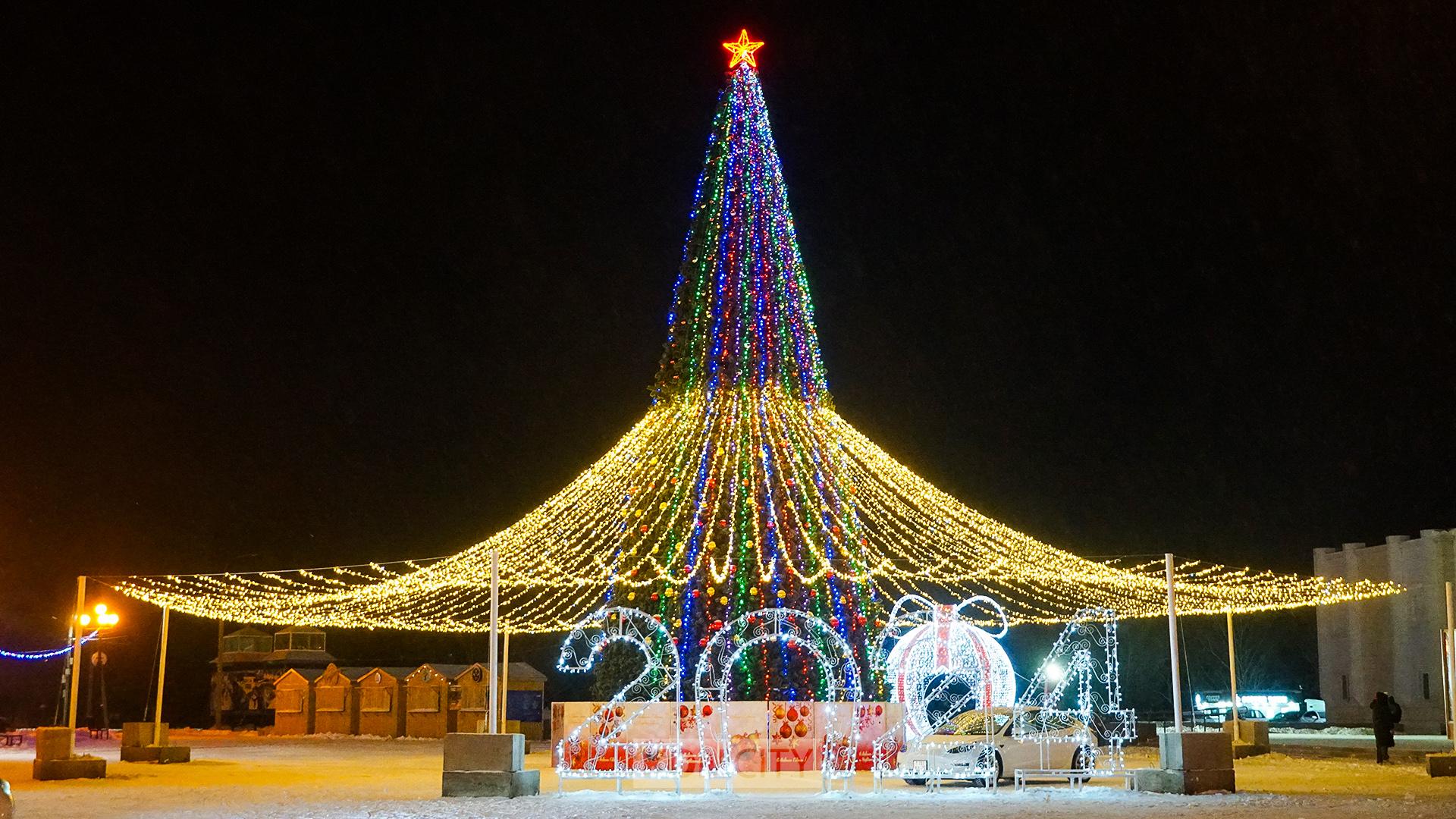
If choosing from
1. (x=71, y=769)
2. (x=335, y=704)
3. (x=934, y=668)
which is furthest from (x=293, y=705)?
(x=934, y=668)

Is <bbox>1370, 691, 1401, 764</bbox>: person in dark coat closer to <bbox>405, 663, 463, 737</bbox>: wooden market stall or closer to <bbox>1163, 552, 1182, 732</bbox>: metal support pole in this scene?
<bbox>1163, 552, 1182, 732</bbox>: metal support pole

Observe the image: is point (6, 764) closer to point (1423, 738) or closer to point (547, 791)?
point (547, 791)

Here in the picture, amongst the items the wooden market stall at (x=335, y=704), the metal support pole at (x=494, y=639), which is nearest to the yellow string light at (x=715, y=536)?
the metal support pole at (x=494, y=639)

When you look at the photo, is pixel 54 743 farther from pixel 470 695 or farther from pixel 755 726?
pixel 470 695

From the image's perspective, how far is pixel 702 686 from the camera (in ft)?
78.4

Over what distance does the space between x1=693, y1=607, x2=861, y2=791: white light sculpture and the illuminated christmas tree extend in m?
0.38

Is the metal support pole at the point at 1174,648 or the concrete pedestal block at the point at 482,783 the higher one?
the metal support pole at the point at 1174,648

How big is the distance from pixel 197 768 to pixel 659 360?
1088 cm

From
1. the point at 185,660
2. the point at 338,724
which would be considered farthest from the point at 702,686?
the point at 185,660

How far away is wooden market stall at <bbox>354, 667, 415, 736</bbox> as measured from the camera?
4588 cm

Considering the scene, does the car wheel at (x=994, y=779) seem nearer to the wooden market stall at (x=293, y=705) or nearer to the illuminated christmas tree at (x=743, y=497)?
the illuminated christmas tree at (x=743, y=497)

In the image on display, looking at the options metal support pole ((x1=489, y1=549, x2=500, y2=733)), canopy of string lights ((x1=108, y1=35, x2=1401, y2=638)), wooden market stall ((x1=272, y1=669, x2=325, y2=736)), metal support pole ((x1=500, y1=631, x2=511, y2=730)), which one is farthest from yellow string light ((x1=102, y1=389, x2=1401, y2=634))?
wooden market stall ((x1=272, y1=669, x2=325, y2=736))

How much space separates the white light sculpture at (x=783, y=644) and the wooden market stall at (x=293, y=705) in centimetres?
2843

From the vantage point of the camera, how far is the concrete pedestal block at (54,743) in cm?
2183
